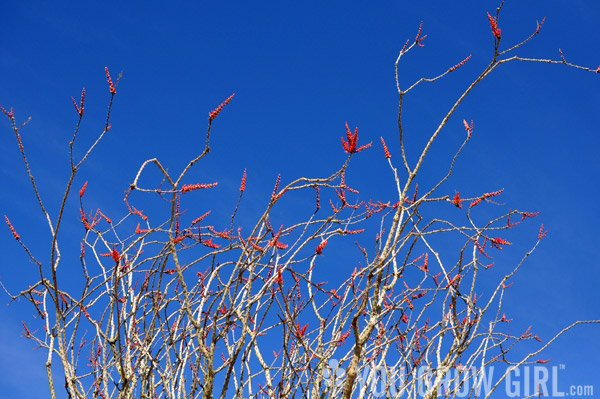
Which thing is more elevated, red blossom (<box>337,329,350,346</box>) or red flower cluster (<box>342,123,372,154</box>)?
red flower cluster (<box>342,123,372,154</box>)

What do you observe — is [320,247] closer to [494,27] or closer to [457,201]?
[457,201]

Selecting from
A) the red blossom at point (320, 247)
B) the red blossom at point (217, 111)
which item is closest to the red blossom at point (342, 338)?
the red blossom at point (320, 247)

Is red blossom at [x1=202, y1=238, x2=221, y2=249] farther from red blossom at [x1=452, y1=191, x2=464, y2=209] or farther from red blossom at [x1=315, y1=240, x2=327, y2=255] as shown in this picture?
red blossom at [x1=452, y1=191, x2=464, y2=209]

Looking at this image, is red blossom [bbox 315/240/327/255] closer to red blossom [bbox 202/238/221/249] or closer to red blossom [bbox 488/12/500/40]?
red blossom [bbox 202/238/221/249]

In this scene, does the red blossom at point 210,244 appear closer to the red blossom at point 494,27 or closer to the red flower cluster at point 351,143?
the red flower cluster at point 351,143

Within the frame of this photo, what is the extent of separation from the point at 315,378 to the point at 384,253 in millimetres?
1122

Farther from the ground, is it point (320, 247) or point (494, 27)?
point (494, 27)

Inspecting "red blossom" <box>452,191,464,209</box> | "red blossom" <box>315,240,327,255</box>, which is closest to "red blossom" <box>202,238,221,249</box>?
"red blossom" <box>315,240,327,255</box>

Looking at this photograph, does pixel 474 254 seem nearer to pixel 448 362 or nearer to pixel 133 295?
pixel 448 362

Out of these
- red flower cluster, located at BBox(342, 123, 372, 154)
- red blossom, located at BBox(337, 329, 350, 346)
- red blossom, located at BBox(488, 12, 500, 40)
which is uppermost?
red blossom, located at BBox(488, 12, 500, 40)

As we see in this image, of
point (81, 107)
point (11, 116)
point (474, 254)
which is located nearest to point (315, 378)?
point (474, 254)

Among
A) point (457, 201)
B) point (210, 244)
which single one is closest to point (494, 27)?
point (457, 201)

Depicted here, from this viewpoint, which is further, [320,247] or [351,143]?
[320,247]

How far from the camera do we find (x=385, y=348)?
380 centimetres
